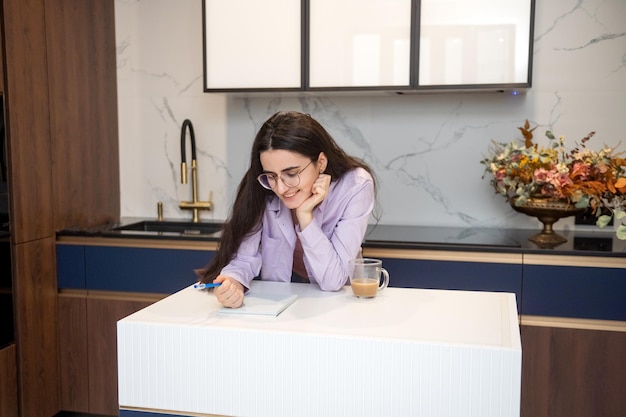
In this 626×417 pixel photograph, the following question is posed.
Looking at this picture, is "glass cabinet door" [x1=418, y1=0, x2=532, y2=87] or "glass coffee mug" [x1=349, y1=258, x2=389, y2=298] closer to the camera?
"glass coffee mug" [x1=349, y1=258, x2=389, y2=298]

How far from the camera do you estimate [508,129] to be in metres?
2.95

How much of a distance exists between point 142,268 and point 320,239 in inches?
49.8

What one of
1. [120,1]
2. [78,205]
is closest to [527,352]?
[78,205]

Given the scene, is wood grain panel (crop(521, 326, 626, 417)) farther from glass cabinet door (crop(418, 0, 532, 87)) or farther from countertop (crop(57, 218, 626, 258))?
glass cabinet door (crop(418, 0, 532, 87))

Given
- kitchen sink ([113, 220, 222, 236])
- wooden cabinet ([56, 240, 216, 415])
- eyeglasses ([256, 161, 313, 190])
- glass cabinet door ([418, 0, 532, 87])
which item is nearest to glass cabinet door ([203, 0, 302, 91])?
glass cabinet door ([418, 0, 532, 87])

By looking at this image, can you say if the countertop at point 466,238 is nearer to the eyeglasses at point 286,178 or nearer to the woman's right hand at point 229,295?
the eyeglasses at point 286,178

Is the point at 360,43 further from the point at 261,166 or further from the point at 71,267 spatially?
the point at 71,267

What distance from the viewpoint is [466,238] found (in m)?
2.66

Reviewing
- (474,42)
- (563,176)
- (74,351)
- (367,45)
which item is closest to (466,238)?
(563,176)

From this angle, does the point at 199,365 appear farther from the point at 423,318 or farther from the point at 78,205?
the point at 78,205

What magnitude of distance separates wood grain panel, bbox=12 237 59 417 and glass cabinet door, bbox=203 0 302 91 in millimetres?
1095

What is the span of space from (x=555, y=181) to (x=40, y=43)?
2188 mm

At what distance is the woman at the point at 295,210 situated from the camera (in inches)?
70.6

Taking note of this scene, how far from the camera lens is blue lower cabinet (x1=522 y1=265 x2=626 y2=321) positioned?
235 cm
